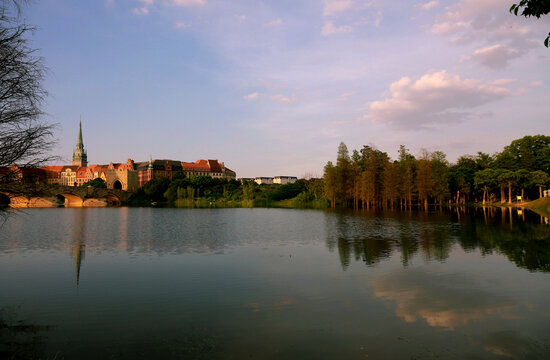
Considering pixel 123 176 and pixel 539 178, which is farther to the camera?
pixel 123 176

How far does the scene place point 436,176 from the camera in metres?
82.5

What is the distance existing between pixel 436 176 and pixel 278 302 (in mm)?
80472

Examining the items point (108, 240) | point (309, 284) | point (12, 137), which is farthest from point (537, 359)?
point (108, 240)

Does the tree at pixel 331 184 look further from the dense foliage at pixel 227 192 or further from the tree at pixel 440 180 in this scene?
the tree at pixel 440 180

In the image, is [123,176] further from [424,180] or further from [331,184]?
[424,180]

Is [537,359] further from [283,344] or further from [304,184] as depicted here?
[304,184]

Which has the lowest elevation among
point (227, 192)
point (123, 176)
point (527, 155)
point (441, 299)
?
point (441, 299)

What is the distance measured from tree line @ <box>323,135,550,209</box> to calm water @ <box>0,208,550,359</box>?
58535 mm

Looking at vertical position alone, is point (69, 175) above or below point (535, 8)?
above

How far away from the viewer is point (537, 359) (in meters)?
7.51

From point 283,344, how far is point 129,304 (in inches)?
234

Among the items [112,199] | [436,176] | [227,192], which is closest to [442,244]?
[436,176]

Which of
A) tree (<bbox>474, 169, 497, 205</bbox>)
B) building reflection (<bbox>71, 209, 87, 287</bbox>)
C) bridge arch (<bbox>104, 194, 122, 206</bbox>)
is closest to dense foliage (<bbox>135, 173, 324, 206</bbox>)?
bridge arch (<bbox>104, 194, 122, 206</bbox>)

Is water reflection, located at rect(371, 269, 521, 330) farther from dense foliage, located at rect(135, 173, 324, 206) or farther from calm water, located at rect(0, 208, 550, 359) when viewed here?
dense foliage, located at rect(135, 173, 324, 206)
